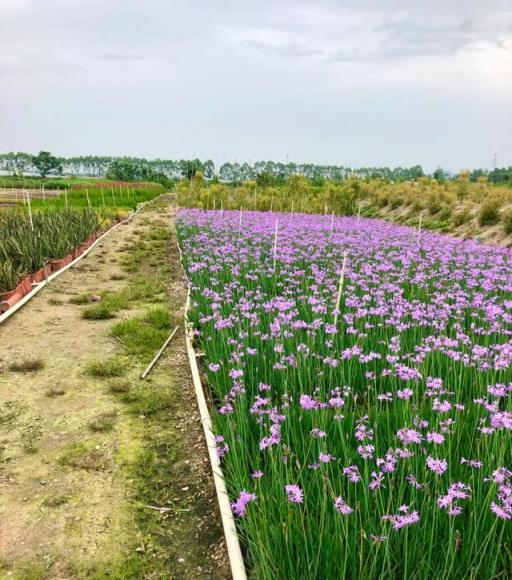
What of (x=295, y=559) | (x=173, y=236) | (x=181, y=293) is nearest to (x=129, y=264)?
(x=181, y=293)

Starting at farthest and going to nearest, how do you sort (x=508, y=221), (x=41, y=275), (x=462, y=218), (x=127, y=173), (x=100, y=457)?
(x=127, y=173)
(x=462, y=218)
(x=508, y=221)
(x=41, y=275)
(x=100, y=457)

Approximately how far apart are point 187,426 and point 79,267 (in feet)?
23.8

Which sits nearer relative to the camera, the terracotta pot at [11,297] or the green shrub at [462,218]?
the terracotta pot at [11,297]

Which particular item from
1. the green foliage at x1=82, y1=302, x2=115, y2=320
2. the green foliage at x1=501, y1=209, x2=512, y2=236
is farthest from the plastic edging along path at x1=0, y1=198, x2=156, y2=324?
the green foliage at x1=501, y1=209, x2=512, y2=236

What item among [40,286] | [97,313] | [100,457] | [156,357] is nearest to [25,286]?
[40,286]

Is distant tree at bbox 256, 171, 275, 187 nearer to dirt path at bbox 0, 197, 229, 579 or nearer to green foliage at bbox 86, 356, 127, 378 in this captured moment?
dirt path at bbox 0, 197, 229, 579

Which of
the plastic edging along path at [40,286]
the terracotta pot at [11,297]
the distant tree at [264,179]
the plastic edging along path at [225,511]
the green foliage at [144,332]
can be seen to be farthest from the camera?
the distant tree at [264,179]

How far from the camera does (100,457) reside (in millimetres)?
3486

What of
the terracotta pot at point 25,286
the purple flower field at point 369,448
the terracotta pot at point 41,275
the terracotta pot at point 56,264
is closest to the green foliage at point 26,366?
the purple flower field at point 369,448

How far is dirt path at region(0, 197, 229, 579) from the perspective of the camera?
8.58 ft

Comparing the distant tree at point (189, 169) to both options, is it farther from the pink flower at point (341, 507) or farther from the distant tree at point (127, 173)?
the pink flower at point (341, 507)

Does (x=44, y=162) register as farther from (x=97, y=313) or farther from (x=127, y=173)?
(x=97, y=313)

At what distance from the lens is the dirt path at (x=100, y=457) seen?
2.62 meters

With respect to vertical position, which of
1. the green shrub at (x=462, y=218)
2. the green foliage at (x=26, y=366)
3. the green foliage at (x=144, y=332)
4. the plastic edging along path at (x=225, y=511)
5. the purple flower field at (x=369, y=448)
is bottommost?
the green shrub at (x=462, y=218)
